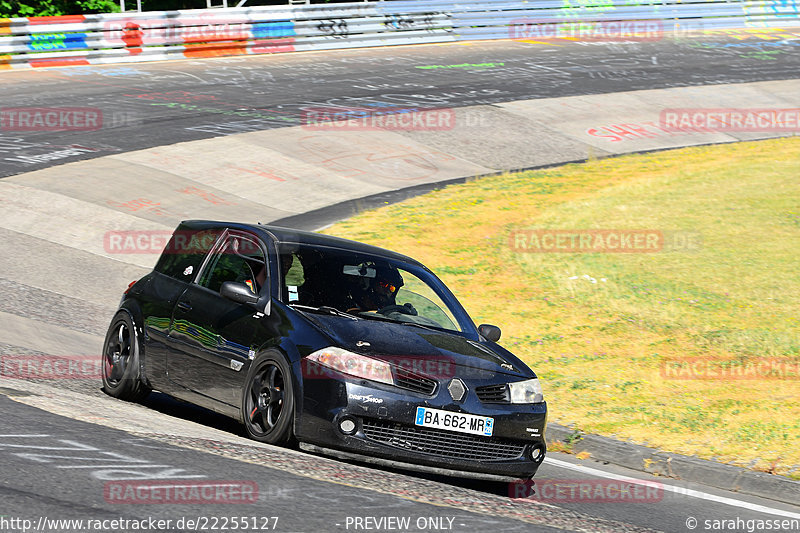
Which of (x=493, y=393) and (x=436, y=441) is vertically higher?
(x=493, y=393)

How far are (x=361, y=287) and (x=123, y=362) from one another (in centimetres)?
219

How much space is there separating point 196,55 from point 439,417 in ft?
81.2

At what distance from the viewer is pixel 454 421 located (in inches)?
274

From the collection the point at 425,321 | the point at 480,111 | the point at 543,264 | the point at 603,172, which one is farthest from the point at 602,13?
the point at 425,321

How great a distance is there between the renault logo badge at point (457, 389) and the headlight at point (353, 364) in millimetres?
399

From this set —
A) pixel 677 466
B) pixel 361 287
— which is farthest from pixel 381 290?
pixel 677 466

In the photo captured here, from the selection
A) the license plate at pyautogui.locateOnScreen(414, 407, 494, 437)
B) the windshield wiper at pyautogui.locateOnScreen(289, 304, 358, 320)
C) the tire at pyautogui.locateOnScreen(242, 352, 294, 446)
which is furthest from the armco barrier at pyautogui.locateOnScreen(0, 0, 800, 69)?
the license plate at pyautogui.locateOnScreen(414, 407, 494, 437)

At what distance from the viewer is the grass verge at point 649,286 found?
9.52 meters

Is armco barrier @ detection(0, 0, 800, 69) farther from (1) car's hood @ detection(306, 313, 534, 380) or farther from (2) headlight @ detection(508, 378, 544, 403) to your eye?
(2) headlight @ detection(508, 378, 544, 403)

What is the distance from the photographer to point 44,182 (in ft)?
57.0

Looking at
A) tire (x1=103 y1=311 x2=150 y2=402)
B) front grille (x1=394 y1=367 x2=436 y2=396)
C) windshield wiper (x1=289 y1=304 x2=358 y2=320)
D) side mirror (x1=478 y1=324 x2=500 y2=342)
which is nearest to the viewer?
front grille (x1=394 y1=367 x2=436 y2=396)

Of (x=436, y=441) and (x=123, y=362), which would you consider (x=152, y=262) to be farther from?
(x=436, y=441)

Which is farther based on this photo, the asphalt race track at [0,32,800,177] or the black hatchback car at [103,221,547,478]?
the asphalt race track at [0,32,800,177]

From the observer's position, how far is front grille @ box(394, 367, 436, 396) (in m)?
6.94
